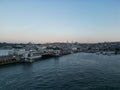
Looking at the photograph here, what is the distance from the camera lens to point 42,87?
20.1 meters

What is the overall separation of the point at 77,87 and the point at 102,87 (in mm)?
3481

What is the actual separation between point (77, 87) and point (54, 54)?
5617 centimetres

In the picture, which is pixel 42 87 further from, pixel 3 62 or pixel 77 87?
pixel 3 62

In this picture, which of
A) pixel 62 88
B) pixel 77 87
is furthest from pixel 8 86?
pixel 77 87

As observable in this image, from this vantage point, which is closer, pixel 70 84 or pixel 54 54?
pixel 70 84

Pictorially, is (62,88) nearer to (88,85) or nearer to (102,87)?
(88,85)

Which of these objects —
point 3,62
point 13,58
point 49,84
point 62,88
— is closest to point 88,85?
point 62,88

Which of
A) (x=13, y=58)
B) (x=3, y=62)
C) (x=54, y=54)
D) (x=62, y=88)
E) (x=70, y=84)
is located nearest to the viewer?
(x=62, y=88)

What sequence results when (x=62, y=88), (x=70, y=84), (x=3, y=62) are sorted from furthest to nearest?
(x=3, y=62), (x=70, y=84), (x=62, y=88)

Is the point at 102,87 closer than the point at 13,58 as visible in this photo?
Yes

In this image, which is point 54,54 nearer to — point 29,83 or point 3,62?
point 3,62

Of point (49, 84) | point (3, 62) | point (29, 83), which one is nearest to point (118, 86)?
point (49, 84)

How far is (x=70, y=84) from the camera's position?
21.1 metres

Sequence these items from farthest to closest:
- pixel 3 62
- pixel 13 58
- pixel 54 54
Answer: pixel 54 54, pixel 13 58, pixel 3 62
